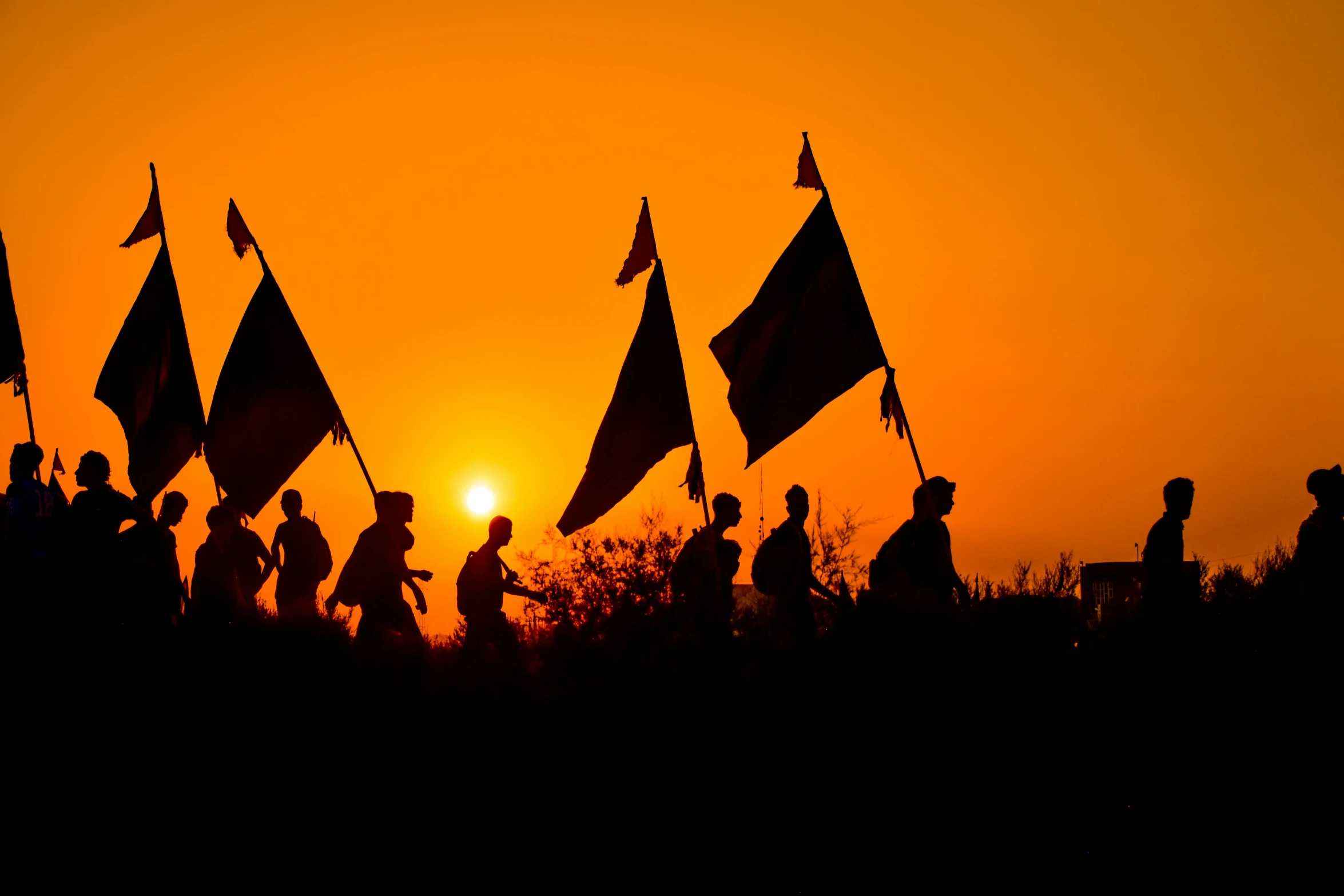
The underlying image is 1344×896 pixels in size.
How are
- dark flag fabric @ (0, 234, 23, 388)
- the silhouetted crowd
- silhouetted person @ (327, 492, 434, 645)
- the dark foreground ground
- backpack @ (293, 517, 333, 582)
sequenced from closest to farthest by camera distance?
the dark foreground ground < the silhouetted crowd < silhouetted person @ (327, 492, 434, 645) < backpack @ (293, 517, 333, 582) < dark flag fabric @ (0, 234, 23, 388)

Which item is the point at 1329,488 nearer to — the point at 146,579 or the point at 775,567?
the point at 775,567

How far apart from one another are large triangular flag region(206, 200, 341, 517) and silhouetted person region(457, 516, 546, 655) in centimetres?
208

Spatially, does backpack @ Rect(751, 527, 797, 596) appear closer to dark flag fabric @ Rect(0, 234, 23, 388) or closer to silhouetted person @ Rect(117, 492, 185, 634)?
silhouetted person @ Rect(117, 492, 185, 634)

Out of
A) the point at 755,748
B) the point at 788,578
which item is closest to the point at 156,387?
the point at 788,578

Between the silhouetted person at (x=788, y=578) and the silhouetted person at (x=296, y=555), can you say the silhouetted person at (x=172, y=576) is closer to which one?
the silhouetted person at (x=296, y=555)

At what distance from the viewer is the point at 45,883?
31.6 feet

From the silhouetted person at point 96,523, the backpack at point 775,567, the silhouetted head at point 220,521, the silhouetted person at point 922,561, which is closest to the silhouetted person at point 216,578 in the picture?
the silhouetted head at point 220,521

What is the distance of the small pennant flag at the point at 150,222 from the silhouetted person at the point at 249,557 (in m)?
3.25

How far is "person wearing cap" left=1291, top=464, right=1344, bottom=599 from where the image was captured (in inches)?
390

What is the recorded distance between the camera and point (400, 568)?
1248cm

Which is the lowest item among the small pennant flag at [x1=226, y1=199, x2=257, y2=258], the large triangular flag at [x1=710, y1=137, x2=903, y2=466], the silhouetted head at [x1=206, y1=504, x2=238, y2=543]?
the silhouetted head at [x1=206, y1=504, x2=238, y2=543]

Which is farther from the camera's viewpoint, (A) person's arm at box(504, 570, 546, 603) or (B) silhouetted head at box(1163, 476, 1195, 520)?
(A) person's arm at box(504, 570, 546, 603)

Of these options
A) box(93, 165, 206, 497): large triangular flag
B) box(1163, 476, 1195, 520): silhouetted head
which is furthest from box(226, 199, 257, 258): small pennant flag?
box(1163, 476, 1195, 520): silhouetted head

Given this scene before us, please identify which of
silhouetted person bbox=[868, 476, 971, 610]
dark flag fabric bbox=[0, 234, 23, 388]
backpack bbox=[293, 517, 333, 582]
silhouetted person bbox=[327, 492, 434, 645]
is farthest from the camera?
dark flag fabric bbox=[0, 234, 23, 388]
